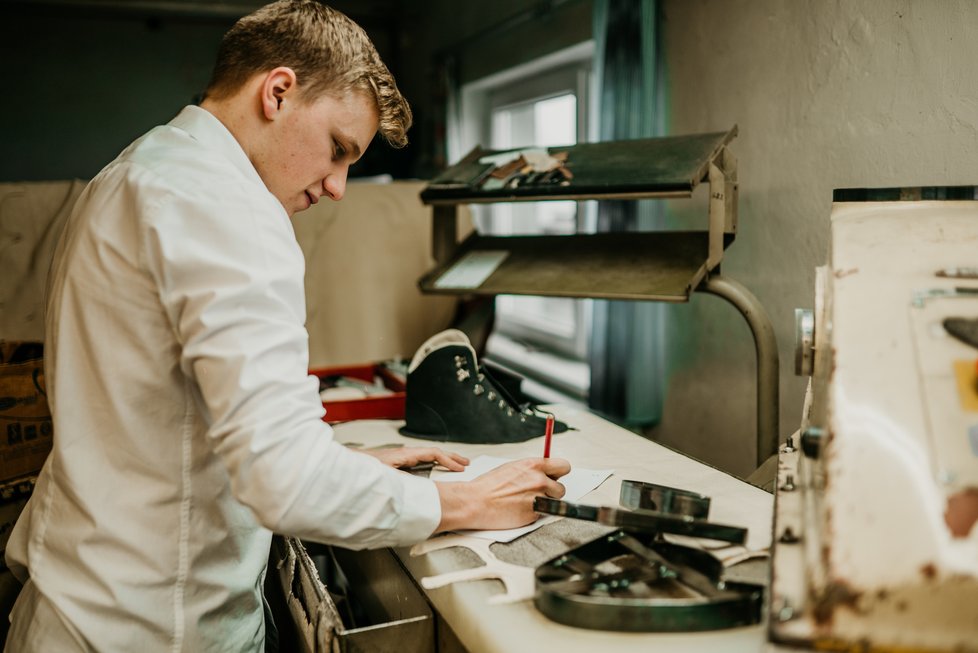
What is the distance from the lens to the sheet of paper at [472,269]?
2084mm

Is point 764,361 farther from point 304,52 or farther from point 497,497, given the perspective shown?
point 304,52

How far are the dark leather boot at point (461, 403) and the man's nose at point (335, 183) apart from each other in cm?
49

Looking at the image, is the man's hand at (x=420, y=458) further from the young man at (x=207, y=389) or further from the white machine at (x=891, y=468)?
the white machine at (x=891, y=468)

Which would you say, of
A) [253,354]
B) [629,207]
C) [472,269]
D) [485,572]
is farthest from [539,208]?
[253,354]

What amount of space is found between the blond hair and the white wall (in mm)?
1138

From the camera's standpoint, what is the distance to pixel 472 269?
2158 millimetres

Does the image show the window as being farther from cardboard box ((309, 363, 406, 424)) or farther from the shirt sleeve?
the shirt sleeve

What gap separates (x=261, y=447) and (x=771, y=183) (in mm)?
1610

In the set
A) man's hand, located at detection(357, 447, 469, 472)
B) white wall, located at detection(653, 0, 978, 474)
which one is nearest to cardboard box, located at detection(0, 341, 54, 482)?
man's hand, located at detection(357, 447, 469, 472)

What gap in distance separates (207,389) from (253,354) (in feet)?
0.24

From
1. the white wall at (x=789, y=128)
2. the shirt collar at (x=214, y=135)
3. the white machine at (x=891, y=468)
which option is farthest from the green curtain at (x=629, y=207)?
the shirt collar at (x=214, y=135)

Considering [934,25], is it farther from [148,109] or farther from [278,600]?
[148,109]

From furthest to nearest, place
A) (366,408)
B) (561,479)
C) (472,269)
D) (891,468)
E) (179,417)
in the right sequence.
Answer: (472,269), (366,408), (561,479), (179,417), (891,468)

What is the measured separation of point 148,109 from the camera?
190 inches
